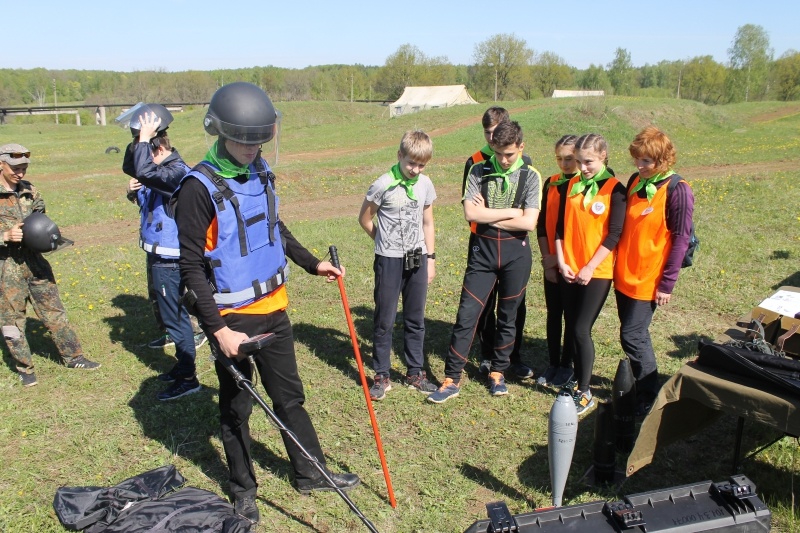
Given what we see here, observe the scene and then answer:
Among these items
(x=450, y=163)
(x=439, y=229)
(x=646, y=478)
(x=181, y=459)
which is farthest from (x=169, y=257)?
(x=450, y=163)

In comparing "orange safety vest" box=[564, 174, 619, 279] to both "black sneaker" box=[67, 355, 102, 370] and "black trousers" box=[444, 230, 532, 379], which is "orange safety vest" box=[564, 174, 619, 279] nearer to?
"black trousers" box=[444, 230, 532, 379]

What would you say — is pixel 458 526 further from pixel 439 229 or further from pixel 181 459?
pixel 439 229

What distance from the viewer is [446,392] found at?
5.09 metres

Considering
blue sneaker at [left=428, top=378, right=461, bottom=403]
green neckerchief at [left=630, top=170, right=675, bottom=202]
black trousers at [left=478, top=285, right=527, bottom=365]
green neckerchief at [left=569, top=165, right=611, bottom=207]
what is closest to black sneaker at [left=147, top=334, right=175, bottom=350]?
blue sneaker at [left=428, top=378, right=461, bottom=403]

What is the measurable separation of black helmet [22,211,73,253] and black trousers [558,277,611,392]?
4.23 metres

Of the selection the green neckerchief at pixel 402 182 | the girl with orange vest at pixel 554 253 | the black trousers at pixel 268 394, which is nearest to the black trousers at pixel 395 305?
the green neckerchief at pixel 402 182

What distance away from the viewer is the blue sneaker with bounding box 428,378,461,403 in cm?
503

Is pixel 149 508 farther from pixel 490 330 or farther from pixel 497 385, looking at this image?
pixel 490 330

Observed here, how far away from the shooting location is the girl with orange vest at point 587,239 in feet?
14.6

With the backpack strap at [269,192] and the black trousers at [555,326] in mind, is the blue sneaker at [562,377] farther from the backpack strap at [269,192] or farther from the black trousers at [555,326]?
the backpack strap at [269,192]

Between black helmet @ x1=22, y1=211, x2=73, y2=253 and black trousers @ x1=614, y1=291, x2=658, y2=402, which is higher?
black helmet @ x1=22, y1=211, x2=73, y2=253

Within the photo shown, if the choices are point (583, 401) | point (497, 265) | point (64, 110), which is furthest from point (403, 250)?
point (64, 110)

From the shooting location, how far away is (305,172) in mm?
18219

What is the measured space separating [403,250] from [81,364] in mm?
3314
